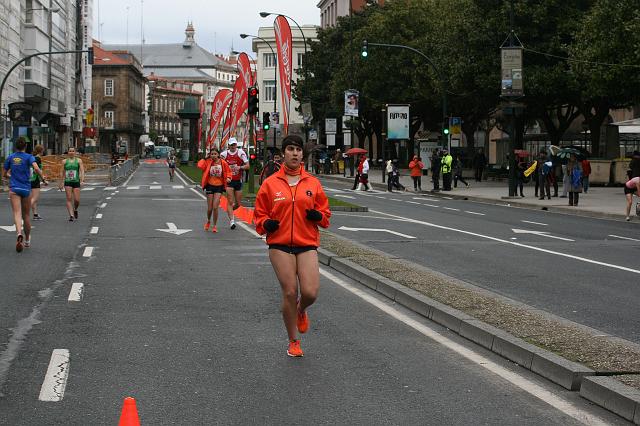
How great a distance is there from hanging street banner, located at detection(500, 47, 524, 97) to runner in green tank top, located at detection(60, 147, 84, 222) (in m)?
18.3

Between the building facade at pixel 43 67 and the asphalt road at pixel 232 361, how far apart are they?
133 feet

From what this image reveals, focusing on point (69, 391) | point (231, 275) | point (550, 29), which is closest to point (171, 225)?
point (231, 275)

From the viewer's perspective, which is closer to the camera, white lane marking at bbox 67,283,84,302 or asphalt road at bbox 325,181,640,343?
white lane marking at bbox 67,283,84,302

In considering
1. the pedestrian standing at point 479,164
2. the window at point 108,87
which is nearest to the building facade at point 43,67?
the pedestrian standing at point 479,164

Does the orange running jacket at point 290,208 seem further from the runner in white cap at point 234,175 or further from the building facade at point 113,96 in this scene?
the building facade at point 113,96

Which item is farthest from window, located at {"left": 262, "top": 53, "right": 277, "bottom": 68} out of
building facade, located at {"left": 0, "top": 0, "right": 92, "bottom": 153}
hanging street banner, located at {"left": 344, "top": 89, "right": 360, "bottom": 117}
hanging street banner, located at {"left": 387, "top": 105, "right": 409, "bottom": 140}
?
hanging street banner, located at {"left": 387, "top": 105, "right": 409, "bottom": 140}

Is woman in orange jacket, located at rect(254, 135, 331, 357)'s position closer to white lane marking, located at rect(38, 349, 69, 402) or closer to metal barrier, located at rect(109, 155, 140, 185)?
white lane marking, located at rect(38, 349, 69, 402)

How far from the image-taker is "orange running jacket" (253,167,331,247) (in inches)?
341

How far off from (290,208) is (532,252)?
35.5 feet

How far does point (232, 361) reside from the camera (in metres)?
8.44

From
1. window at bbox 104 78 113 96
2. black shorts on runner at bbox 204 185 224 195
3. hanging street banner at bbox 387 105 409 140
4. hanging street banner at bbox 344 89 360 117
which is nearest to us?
black shorts on runner at bbox 204 185 224 195

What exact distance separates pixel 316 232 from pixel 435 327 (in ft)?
6.70

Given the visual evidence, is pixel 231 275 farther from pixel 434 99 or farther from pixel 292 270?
pixel 434 99

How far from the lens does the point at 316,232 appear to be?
8875 millimetres
